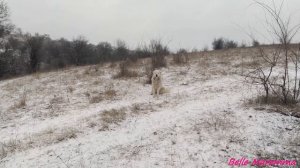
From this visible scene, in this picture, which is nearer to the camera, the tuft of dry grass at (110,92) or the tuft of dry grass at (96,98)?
the tuft of dry grass at (96,98)

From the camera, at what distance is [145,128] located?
5.32 m

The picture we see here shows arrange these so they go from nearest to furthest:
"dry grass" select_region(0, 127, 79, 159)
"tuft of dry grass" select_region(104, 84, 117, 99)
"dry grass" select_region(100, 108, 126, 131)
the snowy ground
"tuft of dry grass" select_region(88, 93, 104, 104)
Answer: the snowy ground < "dry grass" select_region(0, 127, 79, 159) < "dry grass" select_region(100, 108, 126, 131) < "tuft of dry grass" select_region(88, 93, 104, 104) < "tuft of dry grass" select_region(104, 84, 117, 99)

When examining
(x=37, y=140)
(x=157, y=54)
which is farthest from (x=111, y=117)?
(x=157, y=54)

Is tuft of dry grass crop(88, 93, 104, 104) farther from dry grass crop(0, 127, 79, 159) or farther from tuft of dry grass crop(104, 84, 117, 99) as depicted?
dry grass crop(0, 127, 79, 159)

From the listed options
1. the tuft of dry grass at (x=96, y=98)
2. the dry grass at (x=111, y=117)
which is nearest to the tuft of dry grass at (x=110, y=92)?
the tuft of dry grass at (x=96, y=98)

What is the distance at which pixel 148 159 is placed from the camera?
4.06m

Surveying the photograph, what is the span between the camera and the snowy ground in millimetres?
4094

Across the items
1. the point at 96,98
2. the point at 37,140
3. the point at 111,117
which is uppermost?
the point at 96,98

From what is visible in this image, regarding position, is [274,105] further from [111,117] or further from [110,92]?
[110,92]

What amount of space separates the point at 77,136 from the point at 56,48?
41.4m

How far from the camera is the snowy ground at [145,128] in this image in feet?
13.4

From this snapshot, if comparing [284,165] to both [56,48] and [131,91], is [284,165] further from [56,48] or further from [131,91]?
[56,48]

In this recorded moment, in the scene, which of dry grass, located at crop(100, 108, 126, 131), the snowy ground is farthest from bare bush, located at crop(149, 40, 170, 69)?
dry grass, located at crop(100, 108, 126, 131)

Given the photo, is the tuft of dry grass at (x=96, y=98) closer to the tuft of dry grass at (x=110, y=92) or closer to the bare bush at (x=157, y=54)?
the tuft of dry grass at (x=110, y=92)
